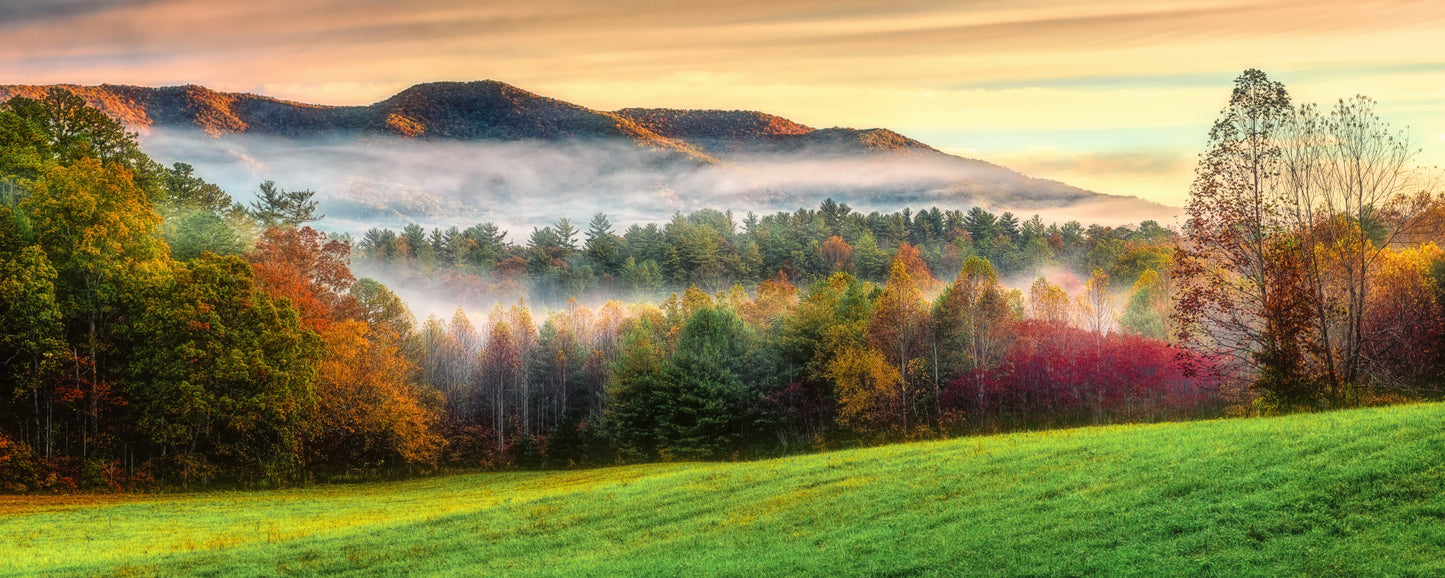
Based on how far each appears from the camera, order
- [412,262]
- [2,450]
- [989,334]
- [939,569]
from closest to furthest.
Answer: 1. [939,569]
2. [2,450]
3. [989,334]
4. [412,262]

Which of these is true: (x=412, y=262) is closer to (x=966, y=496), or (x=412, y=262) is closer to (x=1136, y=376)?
(x=1136, y=376)

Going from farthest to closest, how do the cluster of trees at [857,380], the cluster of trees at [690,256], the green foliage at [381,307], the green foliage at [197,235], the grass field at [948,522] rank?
1. the cluster of trees at [690,256]
2. the green foliage at [381,307]
3. the cluster of trees at [857,380]
4. the green foliage at [197,235]
5. the grass field at [948,522]

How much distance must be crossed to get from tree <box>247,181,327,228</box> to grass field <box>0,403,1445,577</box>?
211 feet

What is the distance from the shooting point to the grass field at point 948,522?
15.6m

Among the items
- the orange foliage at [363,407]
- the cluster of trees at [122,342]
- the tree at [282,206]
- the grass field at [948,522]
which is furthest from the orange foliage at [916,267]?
the grass field at [948,522]

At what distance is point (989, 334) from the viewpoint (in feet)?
253

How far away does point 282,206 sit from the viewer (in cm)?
9662

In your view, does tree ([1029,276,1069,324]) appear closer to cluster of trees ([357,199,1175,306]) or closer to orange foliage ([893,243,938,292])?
orange foliage ([893,243,938,292])

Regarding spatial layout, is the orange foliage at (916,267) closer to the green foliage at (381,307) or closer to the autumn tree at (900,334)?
the autumn tree at (900,334)

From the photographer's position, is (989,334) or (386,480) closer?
(386,480)

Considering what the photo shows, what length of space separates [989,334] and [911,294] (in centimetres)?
743

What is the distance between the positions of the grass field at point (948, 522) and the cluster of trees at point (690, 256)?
118 m

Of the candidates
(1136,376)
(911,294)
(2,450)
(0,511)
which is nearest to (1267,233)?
(1136,376)

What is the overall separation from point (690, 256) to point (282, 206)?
7549 centimetres
